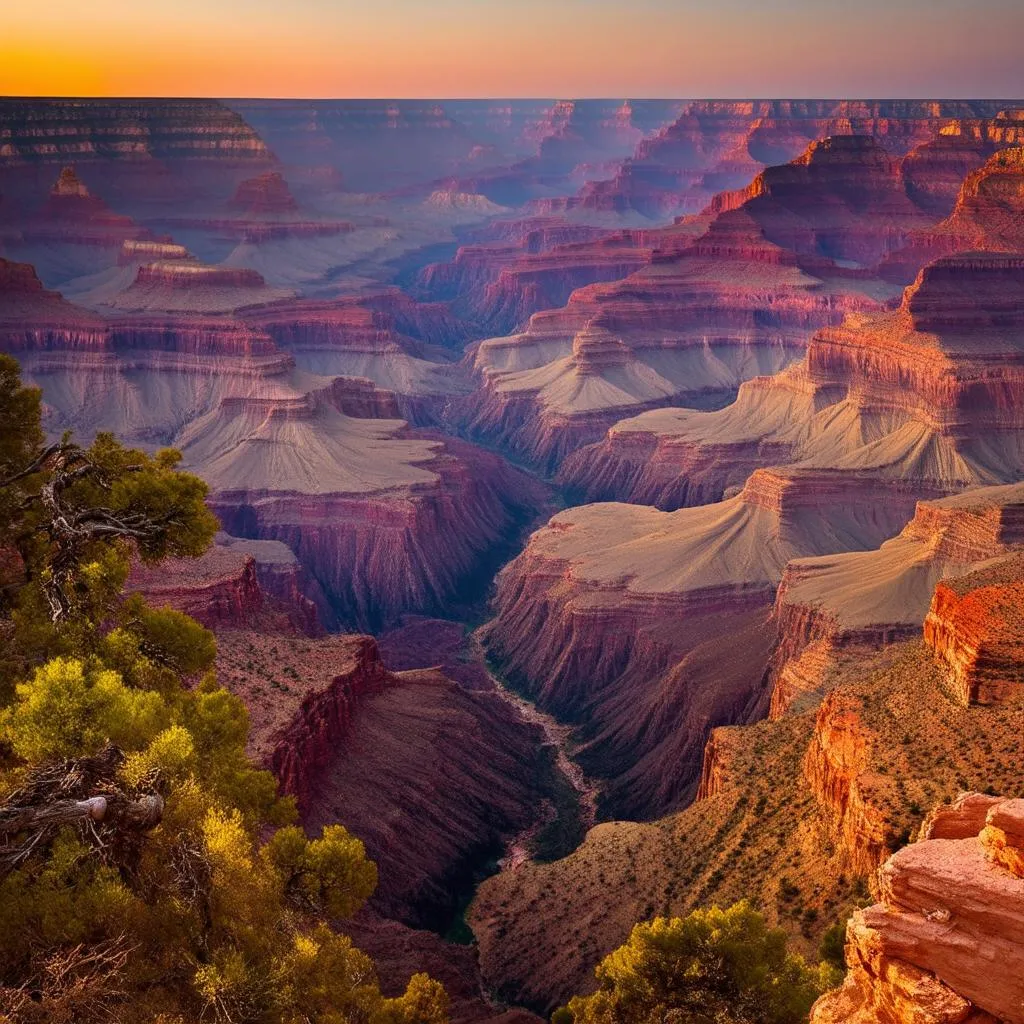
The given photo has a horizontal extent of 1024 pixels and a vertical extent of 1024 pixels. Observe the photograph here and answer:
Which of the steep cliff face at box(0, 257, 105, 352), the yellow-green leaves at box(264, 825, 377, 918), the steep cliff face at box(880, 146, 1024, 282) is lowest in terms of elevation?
the yellow-green leaves at box(264, 825, 377, 918)

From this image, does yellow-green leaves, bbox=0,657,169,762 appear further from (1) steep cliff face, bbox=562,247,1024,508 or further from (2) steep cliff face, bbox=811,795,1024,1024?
(1) steep cliff face, bbox=562,247,1024,508

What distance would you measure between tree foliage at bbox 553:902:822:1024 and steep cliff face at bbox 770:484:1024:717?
3445 cm

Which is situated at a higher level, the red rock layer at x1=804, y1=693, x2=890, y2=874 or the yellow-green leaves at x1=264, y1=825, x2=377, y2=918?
the yellow-green leaves at x1=264, y1=825, x2=377, y2=918

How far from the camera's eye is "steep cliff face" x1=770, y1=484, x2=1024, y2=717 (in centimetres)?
7369

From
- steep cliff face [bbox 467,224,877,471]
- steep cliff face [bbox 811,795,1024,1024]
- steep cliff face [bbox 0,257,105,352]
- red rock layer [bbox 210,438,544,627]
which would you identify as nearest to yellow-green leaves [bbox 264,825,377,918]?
steep cliff face [bbox 811,795,1024,1024]

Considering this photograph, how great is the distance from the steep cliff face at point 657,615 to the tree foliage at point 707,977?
38112 millimetres

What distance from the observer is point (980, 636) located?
46094 mm

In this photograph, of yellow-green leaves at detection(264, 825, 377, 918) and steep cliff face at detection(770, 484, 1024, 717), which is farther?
steep cliff face at detection(770, 484, 1024, 717)

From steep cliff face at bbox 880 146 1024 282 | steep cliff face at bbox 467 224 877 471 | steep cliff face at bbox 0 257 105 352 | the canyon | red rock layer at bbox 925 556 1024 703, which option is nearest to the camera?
the canyon

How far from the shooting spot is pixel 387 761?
218 feet

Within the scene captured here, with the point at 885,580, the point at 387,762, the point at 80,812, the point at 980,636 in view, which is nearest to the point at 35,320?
the point at 387,762

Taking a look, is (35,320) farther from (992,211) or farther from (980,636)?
(980,636)

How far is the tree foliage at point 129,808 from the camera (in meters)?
23.4

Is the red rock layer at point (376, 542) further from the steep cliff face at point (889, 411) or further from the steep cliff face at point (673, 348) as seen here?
the steep cliff face at point (673, 348)
